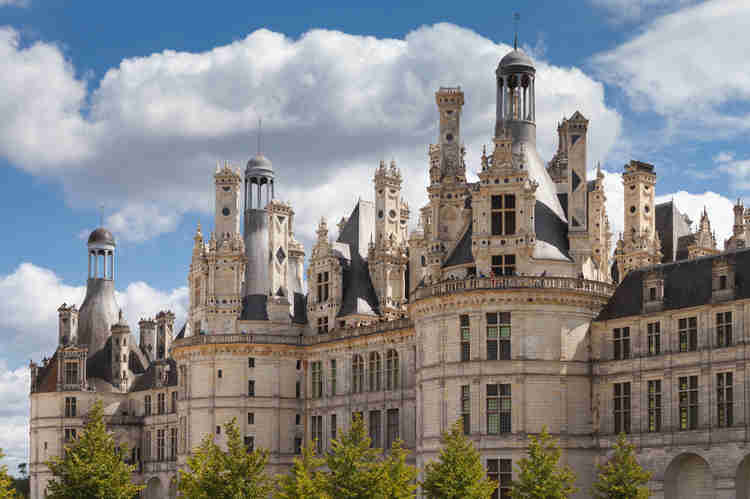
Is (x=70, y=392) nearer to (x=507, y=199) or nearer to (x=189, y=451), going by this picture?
(x=189, y=451)

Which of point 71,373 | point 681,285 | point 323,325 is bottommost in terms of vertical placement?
point 71,373

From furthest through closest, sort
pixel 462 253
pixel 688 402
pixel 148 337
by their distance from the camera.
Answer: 1. pixel 148 337
2. pixel 462 253
3. pixel 688 402

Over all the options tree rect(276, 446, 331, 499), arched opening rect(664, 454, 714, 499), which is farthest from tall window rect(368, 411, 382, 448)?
arched opening rect(664, 454, 714, 499)

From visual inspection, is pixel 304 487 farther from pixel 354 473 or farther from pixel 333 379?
pixel 333 379

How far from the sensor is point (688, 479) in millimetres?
65312

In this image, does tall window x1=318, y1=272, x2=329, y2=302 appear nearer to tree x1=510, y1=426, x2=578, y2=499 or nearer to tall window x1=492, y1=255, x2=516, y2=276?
tall window x1=492, y1=255, x2=516, y2=276

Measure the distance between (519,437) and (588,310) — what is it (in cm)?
838

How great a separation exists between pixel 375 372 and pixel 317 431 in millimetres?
7763

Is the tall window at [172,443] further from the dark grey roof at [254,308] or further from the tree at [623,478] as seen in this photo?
the tree at [623,478]

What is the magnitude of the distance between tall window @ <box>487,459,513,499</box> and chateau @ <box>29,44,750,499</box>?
108 millimetres

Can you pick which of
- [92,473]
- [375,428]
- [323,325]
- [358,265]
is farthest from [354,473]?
[358,265]

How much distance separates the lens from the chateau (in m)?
65.6

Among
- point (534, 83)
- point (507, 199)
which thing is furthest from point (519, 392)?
point (534, 83)

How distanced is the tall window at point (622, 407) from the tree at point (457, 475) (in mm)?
9043
